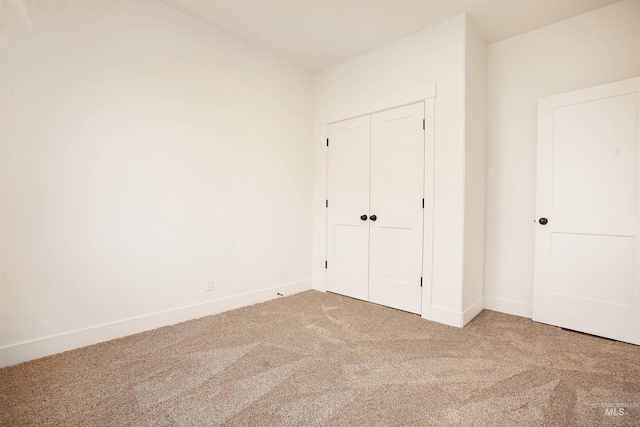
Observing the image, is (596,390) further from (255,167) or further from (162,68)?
(162,68)

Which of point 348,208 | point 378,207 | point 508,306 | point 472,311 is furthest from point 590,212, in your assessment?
point 348,208

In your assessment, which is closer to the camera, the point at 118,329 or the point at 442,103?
the point at 118,329

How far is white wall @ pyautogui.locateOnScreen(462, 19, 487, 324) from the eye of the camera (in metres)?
2.63

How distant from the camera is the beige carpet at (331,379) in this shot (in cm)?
143

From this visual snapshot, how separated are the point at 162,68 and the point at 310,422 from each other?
2736 millimetres

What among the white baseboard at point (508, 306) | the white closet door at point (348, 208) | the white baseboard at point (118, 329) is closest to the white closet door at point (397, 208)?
the white closet door at point (348, 208)

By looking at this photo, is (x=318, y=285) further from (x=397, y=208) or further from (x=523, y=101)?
(x=523, y=101)

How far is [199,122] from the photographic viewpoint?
2.71 metres

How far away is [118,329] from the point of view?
7.46 ft

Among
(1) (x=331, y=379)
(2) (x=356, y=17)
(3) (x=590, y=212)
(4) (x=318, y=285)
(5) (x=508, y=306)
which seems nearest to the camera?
(1) (x=331, y=379)

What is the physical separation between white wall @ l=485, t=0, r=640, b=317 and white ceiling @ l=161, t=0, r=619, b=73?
0.16 metres

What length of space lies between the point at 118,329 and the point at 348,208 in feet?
7.86

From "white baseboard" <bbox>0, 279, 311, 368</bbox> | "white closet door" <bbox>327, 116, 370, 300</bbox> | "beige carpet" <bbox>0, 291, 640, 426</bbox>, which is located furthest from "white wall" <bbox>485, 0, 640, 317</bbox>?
"white baseboard" <bbox>0, 279, 311, 368</bbox>

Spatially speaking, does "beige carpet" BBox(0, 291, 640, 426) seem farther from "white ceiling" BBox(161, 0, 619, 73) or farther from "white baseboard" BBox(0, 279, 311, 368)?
"white ceiling" BBox(161, 0, 619, 73)
